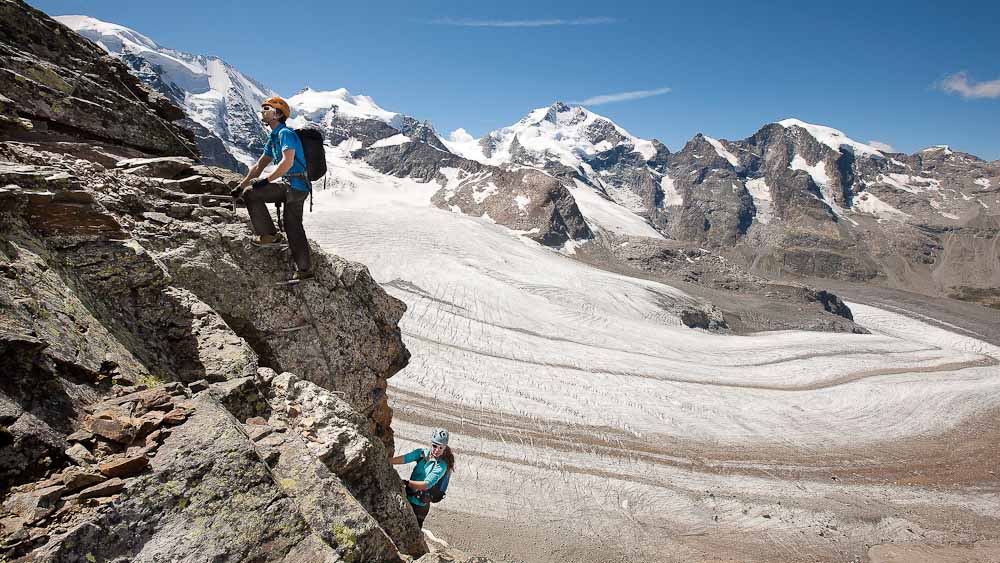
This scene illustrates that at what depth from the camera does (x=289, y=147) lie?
584 centimetres

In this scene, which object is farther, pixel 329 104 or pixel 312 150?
pixel 329 104

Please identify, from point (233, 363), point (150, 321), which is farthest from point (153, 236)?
point (233, 363)

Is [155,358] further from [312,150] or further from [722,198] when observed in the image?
[722,198]

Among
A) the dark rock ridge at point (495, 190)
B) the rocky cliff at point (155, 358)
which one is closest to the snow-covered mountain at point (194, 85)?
the dark rock ridge at point (495, 190)

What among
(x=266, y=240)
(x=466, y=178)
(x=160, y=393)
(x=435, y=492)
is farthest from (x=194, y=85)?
(x=160, y=393)

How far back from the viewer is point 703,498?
16797 millimetres

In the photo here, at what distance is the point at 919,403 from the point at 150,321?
3814cm

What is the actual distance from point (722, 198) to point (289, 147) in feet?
677

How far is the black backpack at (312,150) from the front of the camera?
618 centimetres

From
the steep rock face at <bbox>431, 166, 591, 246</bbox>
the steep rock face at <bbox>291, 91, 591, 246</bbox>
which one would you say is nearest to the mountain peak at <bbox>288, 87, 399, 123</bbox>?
the steep rock face at <bbox>291, 91, 591, 246</bbox>

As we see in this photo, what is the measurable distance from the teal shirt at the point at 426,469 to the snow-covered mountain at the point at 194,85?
13152cm

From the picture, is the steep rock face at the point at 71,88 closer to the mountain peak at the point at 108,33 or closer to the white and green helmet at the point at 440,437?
the white and green helmet at the point at 440,437

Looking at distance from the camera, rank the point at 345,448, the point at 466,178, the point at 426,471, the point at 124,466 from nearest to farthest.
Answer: the point at 124,466 → the point at 345,448 → the point at 426,471 → the point at 466,178

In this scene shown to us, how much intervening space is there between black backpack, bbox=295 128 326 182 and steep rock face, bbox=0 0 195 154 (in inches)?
125
